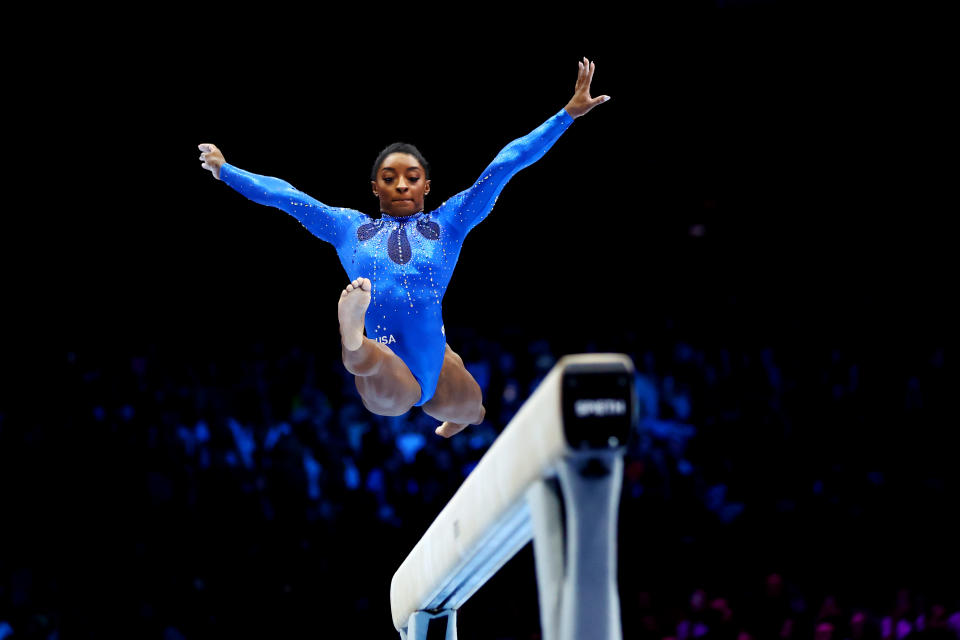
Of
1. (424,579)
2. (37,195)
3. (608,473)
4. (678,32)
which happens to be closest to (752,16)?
(678,32)

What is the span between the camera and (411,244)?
12.5 feet

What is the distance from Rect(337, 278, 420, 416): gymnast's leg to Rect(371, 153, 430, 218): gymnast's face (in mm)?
557

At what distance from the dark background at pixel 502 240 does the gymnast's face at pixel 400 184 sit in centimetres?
287

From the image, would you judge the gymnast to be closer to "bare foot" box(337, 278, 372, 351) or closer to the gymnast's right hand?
the gymnast's right hand

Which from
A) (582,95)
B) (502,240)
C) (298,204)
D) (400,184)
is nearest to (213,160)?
(298,204)

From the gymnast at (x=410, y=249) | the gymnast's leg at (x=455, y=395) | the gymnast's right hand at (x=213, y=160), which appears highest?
the gymnast's right hand at (x=213, y=160)

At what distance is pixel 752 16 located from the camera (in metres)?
7.64

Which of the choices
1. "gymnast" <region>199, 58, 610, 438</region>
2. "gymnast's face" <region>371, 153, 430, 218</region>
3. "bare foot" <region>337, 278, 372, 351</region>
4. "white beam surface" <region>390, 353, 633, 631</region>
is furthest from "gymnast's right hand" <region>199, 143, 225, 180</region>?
"white beam surface" <region>390, 353, 633, 631</region>

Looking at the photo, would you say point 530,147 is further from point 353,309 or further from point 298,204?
point 353,309

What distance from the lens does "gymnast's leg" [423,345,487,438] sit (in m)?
3.91

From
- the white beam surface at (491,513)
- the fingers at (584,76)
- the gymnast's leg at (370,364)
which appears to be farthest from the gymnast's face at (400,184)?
the white beam surface at (491,513)

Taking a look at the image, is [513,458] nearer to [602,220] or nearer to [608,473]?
[608,473]

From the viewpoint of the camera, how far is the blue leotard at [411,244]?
12.2 feet

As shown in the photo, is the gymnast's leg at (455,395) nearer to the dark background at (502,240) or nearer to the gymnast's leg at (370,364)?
the gymnast's leg at (370,364)
